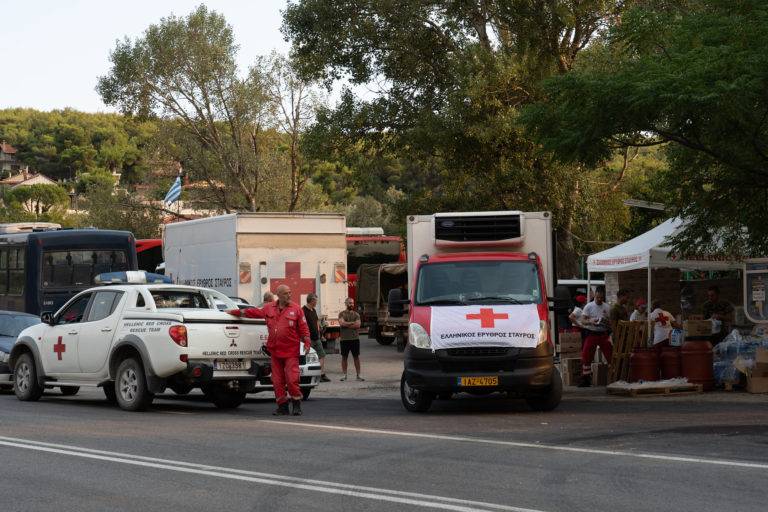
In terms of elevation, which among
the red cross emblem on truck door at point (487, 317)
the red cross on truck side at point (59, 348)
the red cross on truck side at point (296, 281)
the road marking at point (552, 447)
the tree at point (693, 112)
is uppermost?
the tree at point (693, 112)

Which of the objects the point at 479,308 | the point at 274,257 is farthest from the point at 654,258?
the point at 274,257

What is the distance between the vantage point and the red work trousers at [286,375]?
45.8 feet

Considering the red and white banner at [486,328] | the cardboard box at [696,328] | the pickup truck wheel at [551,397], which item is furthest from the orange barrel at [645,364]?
the red and white banner at [486,328]

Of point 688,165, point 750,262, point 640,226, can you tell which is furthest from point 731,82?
point 640,226

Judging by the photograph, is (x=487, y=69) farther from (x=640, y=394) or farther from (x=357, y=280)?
(x=640, y=394)

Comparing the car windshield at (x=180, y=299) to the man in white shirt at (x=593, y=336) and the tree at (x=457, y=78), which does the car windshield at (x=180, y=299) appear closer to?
the man in white shirt at (x=593, y=336)

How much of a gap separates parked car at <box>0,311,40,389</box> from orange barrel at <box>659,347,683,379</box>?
11.6 metres

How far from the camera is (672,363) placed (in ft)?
57.5

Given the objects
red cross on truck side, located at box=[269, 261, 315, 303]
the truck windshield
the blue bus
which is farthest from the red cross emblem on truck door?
the blue bus

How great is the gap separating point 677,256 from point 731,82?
572 centimetres

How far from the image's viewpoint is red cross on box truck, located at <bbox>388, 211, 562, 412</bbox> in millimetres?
13477

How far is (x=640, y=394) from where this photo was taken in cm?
1688

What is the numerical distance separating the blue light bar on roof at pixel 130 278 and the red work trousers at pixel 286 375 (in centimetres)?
646

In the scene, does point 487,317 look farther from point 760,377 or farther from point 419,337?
point 760,377
